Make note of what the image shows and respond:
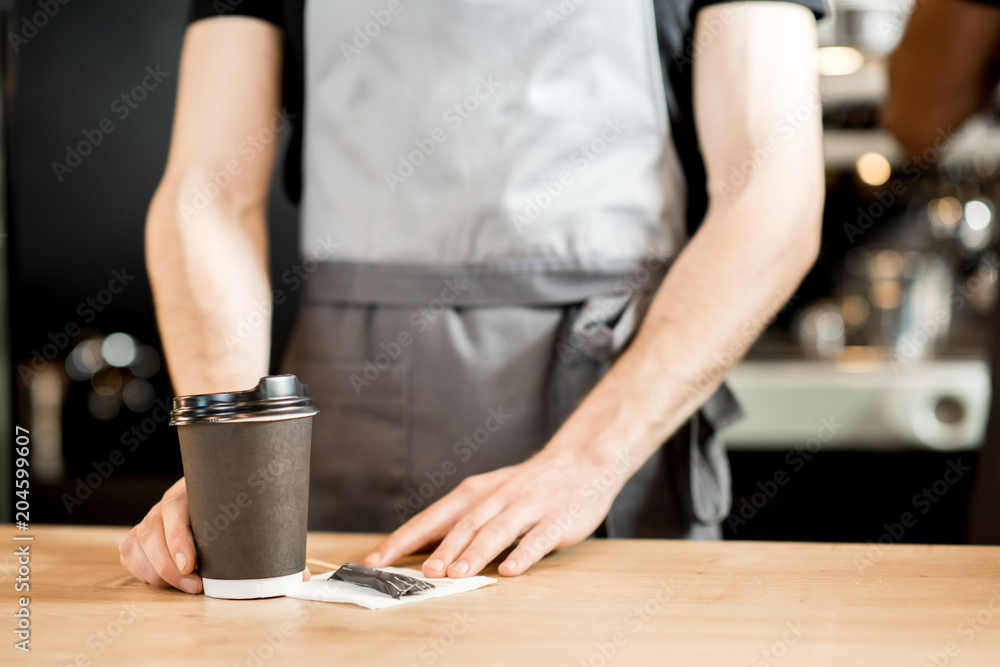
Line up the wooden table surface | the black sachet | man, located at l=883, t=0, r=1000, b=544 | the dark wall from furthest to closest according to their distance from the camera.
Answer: the dark wall < man, located at l=883, t=0, r=1000, b=544 < the black sachet < the wooden table surface

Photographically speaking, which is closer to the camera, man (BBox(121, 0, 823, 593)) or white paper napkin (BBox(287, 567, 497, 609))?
white paper napkin (BBox(287, 567, 497, 609))

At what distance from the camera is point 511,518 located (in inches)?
27.1

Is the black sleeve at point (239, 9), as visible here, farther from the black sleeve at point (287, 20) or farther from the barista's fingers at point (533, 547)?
the barista's fingers at point (533, 547)

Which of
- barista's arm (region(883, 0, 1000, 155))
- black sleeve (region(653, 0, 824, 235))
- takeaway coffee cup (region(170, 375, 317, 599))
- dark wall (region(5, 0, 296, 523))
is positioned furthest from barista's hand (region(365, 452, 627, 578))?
dark wall (region(5, 0, 296, 523))

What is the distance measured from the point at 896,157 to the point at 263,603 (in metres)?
2.56

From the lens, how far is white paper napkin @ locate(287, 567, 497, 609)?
1.83 feet

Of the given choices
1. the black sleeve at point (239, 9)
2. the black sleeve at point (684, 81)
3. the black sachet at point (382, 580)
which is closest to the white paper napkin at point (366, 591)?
the black sachet at point (382, 580)

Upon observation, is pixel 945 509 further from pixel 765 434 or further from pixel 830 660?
pixel 830 660

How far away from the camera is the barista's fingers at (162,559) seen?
595mm

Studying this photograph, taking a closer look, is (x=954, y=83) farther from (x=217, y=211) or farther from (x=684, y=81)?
(x=217, y=211)

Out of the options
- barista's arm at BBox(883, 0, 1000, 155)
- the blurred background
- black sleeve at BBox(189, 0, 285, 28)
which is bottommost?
the blurred background

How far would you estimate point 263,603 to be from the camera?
570 mm

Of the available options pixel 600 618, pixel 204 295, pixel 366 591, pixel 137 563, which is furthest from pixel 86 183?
pixel 600 618

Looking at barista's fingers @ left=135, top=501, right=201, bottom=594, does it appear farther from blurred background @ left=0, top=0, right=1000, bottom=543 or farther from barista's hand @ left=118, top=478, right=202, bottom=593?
blurred background @ left=0, top=0, right=1000, bottom=543
